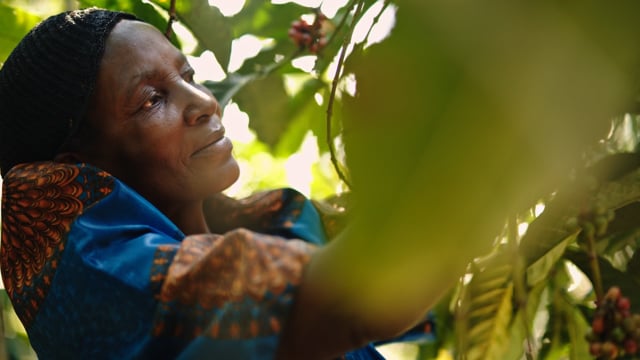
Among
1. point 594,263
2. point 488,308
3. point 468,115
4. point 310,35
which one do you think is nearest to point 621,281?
point 488,308

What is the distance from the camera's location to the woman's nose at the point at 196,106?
3.17 ft

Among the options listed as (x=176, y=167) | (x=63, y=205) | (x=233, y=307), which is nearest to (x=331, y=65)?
(x=176, y=167)

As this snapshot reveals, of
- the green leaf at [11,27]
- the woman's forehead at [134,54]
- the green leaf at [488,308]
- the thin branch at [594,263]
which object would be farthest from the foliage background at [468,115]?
the green leaf at [11,27]

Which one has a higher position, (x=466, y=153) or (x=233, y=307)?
(x=466, y=153)

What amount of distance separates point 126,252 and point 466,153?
0.41 meters

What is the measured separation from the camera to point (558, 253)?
1109mm

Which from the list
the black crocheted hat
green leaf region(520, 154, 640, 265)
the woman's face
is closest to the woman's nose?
the woman's face

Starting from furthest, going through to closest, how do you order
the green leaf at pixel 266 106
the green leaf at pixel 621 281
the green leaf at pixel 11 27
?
the green leaf at pixel 266 106
the green leaf at pixel 11 27
the green leaf at pixel 621 281

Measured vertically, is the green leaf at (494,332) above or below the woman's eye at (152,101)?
below

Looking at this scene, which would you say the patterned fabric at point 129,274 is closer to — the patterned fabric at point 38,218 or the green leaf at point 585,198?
the patterned fabric at point 38,218

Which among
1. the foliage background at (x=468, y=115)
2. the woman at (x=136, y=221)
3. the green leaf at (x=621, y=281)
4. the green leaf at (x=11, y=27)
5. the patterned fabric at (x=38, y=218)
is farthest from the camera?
the green leaf at (x=11, y=27)

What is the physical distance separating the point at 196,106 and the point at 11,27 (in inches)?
23.8

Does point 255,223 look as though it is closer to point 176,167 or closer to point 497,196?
point 176,167

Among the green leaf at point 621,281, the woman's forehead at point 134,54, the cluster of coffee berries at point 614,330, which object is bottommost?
the green leaf at point 621,281
